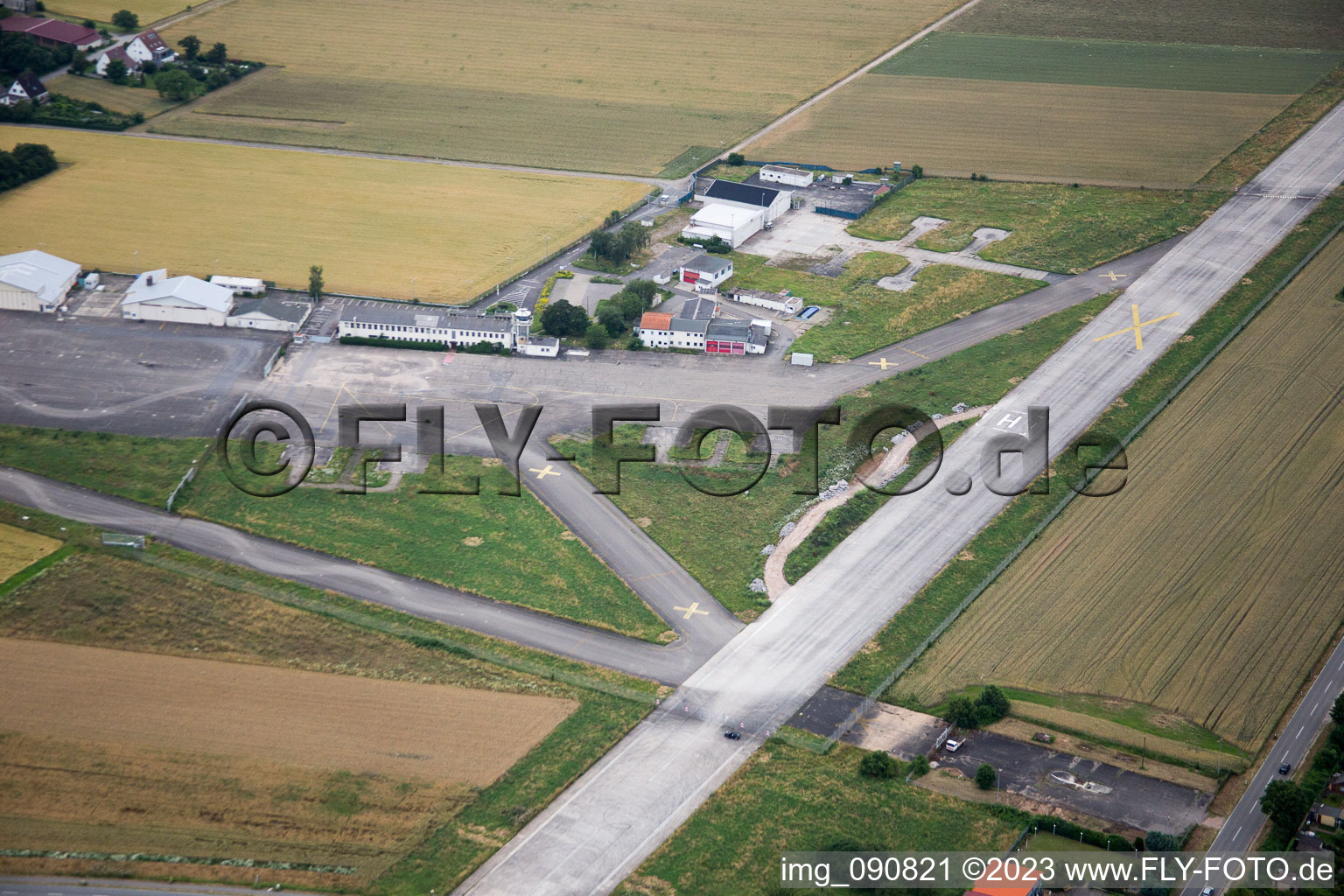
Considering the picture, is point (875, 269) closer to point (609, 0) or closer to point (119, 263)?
point (119, 263)

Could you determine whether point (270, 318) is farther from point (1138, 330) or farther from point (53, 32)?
point (53, 32)

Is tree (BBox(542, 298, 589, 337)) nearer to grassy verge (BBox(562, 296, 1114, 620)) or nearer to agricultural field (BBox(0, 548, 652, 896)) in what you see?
grassy verge (BBox(562, 296, 1114, 620))

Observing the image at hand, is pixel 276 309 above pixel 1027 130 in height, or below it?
below

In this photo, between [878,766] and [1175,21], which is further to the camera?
[1175,21]

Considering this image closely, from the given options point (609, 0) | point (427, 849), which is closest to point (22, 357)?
point (427, 849)

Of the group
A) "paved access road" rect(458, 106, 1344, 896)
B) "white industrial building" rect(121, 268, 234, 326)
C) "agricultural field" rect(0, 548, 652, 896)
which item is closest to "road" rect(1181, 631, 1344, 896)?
"paved access road" rect(458, 106, 1344, 896)

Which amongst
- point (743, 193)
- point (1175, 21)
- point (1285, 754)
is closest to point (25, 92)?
point (743, 193)
